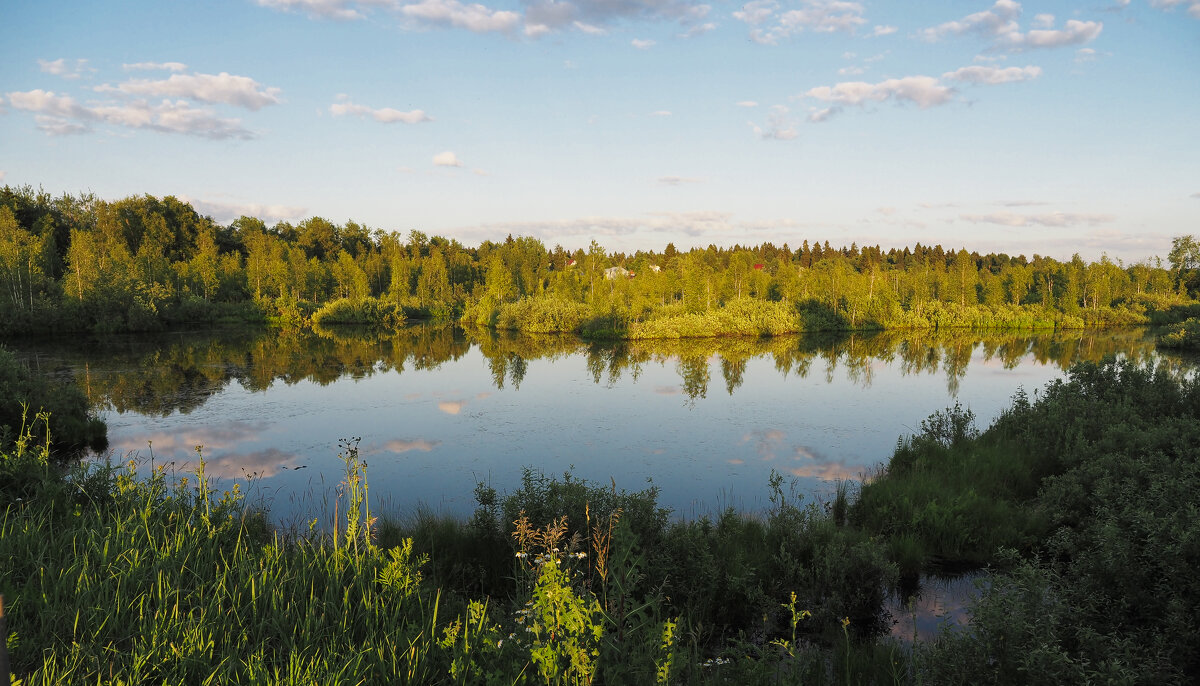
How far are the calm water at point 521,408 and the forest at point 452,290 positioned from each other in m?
7.95

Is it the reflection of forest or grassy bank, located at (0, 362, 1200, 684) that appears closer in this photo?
grassy bank, located at (0, 362, 1200, 684)

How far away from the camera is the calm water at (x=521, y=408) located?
11.9 meters

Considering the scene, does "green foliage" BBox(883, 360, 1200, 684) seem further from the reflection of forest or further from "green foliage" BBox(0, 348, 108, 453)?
"green foliage" BBox(0, 348, 108, 453)

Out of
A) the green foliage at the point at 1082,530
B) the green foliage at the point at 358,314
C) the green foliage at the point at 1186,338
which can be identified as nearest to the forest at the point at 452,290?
the green foliage at the point at 358,314

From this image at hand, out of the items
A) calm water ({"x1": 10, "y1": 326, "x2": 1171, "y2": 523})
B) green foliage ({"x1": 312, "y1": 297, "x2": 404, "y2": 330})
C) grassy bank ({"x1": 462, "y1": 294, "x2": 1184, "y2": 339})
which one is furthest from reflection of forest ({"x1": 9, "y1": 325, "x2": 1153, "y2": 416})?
green foliage ({"x1": 312, "y1": 297, "x2": 404, "y2": 330})

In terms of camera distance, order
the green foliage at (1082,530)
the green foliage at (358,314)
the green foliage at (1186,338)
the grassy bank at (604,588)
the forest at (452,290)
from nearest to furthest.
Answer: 1. the grassy bank at (604,588)
2. the green foliage at (1082,530)
3. the green foliage at (1186,338)
4. the forest at (452,290)
5. the green foliage at (358,314)

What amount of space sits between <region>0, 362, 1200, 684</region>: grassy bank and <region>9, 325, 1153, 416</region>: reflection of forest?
496 inches

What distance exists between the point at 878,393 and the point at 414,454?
15.7 m

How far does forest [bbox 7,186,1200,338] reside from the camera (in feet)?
134

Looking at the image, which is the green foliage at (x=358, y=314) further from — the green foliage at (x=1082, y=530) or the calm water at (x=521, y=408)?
the green foliage at (x=1082, y=530)

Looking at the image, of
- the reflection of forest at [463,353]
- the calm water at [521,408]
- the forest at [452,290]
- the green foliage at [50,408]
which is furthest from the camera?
the forest at [452,290]

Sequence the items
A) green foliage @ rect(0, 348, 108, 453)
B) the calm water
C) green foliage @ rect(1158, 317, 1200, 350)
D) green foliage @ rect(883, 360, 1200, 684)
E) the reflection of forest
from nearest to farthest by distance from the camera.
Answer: green foliage @ rect(883, 360, 1200, 684) < green foliage @ rect(0, 348, 108, 453) < the calm water < the reflection of forest < green foliage @ rect(1158, 317, 1200, 350)

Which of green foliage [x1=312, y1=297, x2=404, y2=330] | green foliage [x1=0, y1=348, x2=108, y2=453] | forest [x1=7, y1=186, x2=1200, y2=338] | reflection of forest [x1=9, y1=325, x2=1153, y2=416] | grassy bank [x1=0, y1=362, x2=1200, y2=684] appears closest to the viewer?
grassy bank [x1=0, y1=362, x2=1200, y2=684]

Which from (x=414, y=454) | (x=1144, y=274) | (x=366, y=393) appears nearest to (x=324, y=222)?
(x=366, y=393)
